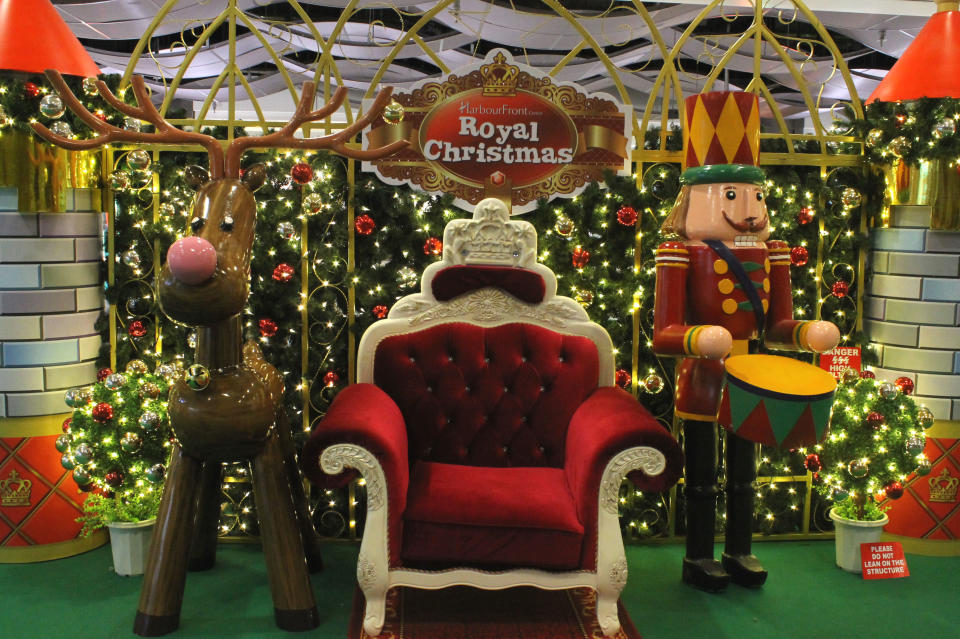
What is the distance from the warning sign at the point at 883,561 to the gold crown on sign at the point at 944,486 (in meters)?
0.38

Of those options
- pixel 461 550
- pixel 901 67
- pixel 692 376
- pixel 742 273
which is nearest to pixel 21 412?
pixel 461 550

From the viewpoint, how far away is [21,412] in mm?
3215

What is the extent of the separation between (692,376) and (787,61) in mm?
1474

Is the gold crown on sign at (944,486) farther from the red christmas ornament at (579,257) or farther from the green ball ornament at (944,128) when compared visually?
the red christmas ornament at (579,257)

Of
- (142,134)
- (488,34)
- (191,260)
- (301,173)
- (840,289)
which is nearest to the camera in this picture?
(191,260)

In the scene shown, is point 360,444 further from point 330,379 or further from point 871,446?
point 871,446

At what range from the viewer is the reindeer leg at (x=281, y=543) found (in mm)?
2664

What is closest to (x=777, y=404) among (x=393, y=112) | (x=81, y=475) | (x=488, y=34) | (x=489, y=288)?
(x=489, y=288)

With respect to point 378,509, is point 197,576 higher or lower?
lower

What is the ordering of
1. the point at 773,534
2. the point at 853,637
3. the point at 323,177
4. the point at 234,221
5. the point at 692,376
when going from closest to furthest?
1. the point at 234,221
2. the point at 853,637
3. the point at 692,376
4. the point at 323,177
5. the point at 773,534

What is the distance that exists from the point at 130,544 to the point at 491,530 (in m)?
1.54

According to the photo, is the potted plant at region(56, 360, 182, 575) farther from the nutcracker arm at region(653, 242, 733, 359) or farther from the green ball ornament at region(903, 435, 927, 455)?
the green ball ornament at region(903, 435, 927, 455)

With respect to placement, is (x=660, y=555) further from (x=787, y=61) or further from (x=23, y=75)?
(x=23, y=75)

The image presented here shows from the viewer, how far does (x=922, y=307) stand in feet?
11.2
